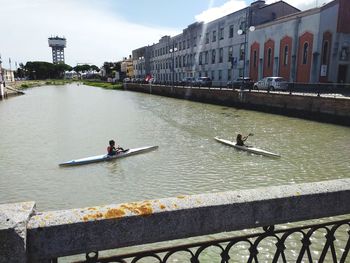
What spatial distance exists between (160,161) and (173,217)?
43.9 ft

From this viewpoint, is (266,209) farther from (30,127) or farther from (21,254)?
(30,127)

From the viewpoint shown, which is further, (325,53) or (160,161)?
(325,53)

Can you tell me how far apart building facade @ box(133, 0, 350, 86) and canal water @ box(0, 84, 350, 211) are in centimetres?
1604

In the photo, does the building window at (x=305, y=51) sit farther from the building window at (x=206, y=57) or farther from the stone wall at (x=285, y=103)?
the building window at (x=206, y=57)

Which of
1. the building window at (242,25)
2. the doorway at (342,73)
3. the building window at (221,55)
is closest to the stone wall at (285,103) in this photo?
the doorway at (342,73)

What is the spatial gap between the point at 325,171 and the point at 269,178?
2707 mm

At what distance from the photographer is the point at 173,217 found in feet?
7.13

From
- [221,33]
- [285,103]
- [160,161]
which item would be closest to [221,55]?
[221,33]

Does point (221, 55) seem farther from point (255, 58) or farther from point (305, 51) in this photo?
point (305, 51)

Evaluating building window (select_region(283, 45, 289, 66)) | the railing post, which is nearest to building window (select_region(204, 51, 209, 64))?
building window (select_region(283, 45, 289, 66))

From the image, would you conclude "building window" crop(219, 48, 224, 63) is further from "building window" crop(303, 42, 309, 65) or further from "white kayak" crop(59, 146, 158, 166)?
"white kayak" crop(59, 146, 158, 166)

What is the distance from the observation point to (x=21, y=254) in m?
1.87

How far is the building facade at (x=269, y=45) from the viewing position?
37250 millimetres

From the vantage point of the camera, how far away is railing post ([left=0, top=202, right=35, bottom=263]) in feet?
5.99
